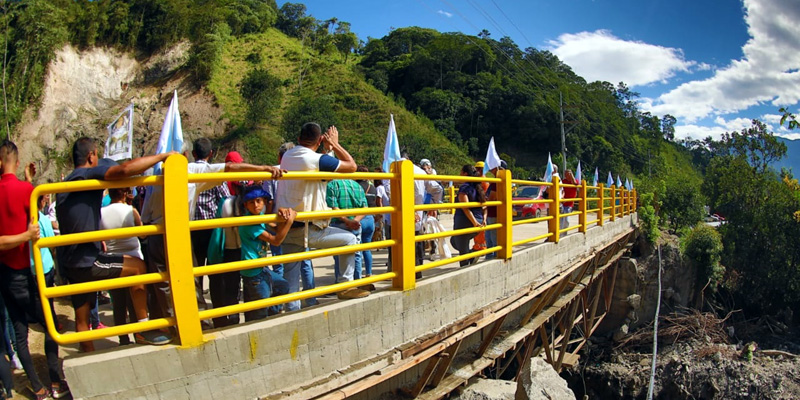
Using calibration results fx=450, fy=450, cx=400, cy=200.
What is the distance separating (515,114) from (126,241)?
6002 centimetres

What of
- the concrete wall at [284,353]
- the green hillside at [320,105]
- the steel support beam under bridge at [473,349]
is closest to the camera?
the concrete wall at [284,353]

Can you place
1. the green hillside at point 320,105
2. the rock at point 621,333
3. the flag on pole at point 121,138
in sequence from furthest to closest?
the green hillside at point 320,105 → the rock at point 621,333 → the flag on pole at point 121,138

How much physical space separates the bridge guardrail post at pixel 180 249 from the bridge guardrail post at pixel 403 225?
5.16 ft

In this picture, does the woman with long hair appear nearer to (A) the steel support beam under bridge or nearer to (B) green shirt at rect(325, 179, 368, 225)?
(A) the steel support beam under bridge

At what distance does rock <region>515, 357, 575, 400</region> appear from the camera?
12.8 ft

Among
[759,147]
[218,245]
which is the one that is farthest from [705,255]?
[759,147]

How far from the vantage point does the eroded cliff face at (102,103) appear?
124 ft

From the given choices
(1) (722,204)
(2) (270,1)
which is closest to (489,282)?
(1) (722,204)

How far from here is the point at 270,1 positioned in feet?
291

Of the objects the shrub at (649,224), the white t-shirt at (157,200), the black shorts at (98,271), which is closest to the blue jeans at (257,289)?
the white t-shirt at (157,200)

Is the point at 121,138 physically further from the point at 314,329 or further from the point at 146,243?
the point at 314,329

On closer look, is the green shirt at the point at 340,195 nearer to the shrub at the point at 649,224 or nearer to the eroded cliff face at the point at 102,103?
the shrub at the point at 649,224

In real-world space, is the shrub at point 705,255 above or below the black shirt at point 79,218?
below

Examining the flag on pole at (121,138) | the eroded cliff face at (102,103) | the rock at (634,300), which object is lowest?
the rock at (634,300)
